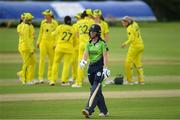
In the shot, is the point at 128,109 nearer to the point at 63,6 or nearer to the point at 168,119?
the point at 168,119

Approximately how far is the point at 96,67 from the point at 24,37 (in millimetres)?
7659

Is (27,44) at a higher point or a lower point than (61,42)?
lower

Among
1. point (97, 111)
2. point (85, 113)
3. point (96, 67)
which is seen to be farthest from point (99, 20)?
point (85, 113)

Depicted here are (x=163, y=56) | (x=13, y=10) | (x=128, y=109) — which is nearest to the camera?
(x=128, y=109)

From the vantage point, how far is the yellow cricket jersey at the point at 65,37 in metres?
23.6

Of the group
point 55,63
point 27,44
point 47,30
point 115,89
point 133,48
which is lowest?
point 115,89

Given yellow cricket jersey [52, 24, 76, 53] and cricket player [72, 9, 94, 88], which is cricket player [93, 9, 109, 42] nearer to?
cricket player [72, 9, 94, 88]

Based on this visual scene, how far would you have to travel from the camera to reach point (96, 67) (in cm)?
1708

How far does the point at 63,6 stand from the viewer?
6669 centimetres

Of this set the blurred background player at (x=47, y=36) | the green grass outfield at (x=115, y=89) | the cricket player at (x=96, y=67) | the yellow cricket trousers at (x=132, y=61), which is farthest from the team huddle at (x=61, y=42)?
the cricket player at (x=96, y=67)

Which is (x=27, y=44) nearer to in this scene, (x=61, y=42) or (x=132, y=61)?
(x=61, y=42)

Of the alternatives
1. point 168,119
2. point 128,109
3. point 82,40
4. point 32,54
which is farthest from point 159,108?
point 32,54

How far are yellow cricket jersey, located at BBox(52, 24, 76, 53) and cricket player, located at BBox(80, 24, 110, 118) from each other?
6390 millimetres

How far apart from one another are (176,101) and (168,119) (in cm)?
354
